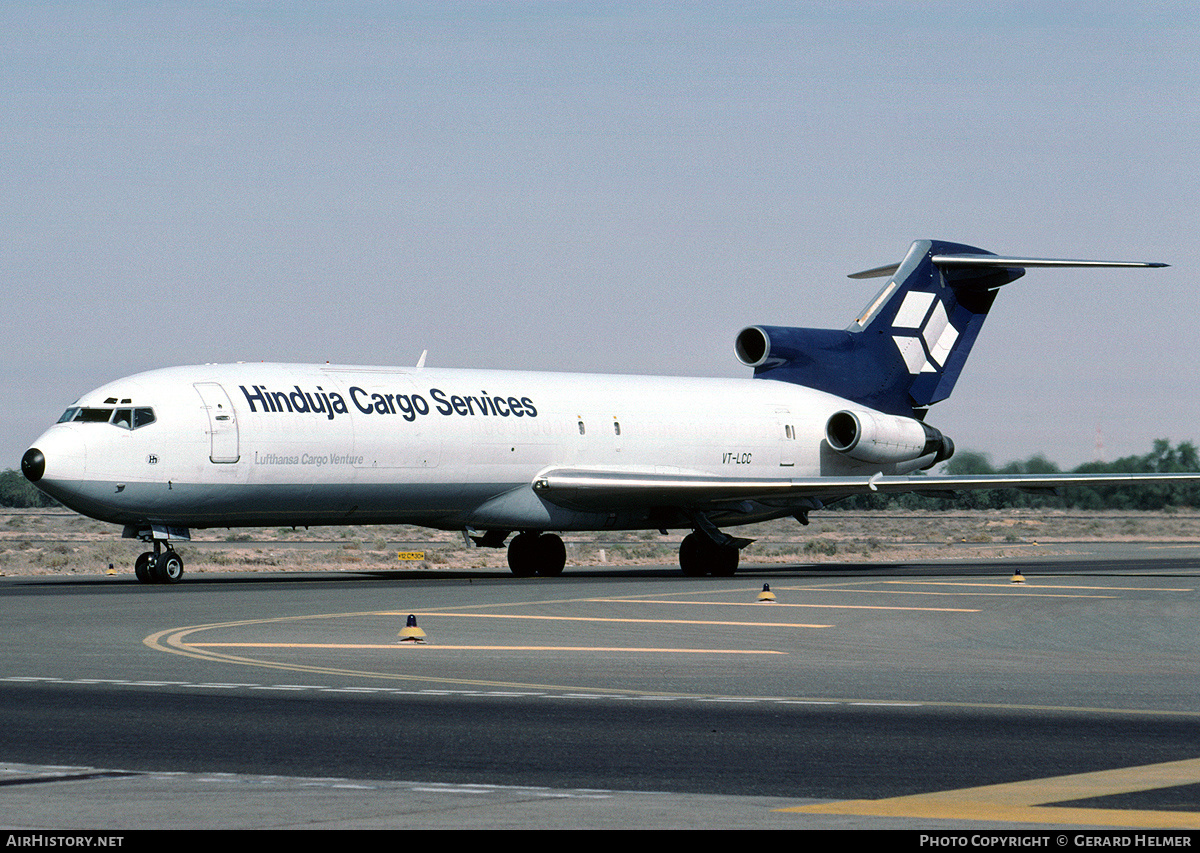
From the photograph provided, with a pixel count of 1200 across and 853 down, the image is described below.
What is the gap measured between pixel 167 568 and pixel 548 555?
1022cm

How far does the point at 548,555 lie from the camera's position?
4009cm

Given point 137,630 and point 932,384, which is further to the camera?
point 932,384

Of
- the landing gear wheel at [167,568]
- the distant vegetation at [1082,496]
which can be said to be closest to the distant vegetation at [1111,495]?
the distant vegetation at [1082,496]

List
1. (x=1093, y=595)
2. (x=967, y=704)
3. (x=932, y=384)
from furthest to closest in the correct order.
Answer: (x=932, y=384) → (x=1093, y=595) → (x=967, y=704)

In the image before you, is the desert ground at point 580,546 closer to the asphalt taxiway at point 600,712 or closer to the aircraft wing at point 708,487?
the aircraft wing at point 708,487

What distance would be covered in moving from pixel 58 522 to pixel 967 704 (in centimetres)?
8931

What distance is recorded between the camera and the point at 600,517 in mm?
39875

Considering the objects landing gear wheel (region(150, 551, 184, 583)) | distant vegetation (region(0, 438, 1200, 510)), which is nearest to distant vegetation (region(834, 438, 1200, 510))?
distant vegetation (region(0, 438, 1200, 510))

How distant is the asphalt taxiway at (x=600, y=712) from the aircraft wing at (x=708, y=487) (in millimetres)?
9292

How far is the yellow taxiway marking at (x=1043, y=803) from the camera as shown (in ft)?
28.9

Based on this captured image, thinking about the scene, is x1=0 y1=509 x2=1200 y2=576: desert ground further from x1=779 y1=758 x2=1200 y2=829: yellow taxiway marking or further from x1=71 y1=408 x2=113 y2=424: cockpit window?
x1=779 y1=758 x2=1200 y2=829: yellow taxiway marking
